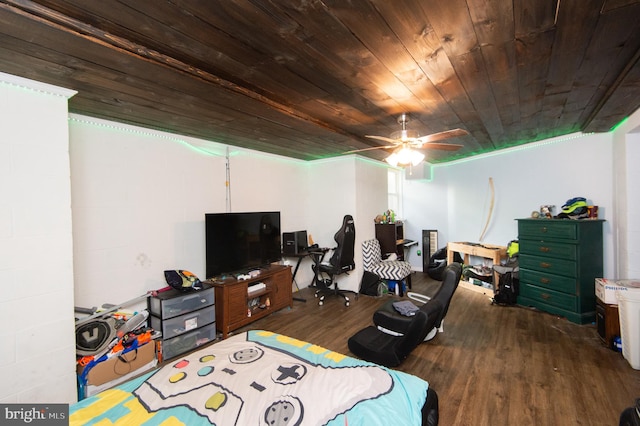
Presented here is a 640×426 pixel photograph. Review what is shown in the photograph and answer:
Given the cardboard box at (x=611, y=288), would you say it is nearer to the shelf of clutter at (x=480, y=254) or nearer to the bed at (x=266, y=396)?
the shelf of clutter at (x=480, y=254)

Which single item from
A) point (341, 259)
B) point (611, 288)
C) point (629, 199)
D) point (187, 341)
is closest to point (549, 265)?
point (611, 288)

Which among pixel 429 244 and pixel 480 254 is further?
pixel 429 244

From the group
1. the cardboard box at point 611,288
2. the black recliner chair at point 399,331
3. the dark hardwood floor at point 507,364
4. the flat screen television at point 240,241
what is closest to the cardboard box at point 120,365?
the flat screen television at point 240,241

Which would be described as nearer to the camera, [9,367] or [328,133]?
[9,367]

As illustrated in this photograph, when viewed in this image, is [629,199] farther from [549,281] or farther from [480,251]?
[480,251]

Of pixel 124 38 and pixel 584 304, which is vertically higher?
pixel 124 38

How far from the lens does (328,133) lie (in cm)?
328

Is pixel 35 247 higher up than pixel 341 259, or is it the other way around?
pixel 35 247

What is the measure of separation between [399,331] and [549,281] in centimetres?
261

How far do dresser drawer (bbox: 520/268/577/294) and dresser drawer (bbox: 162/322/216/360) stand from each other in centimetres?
430

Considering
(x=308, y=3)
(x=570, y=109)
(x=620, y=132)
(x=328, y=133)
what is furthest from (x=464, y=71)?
(x=620, y=132)

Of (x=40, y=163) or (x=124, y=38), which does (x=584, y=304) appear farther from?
(x=40, y=163)

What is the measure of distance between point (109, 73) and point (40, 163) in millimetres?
850

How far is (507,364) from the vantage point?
255 cm
